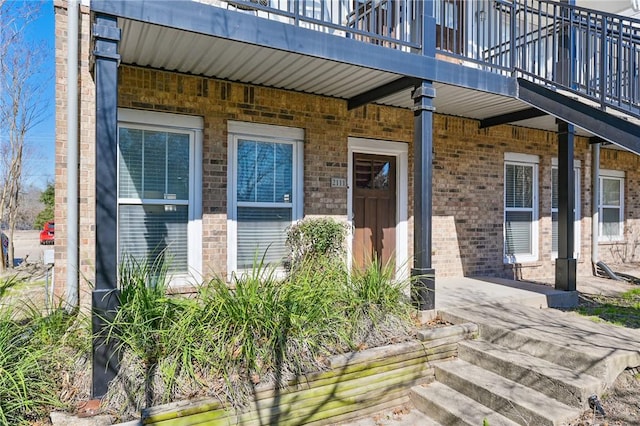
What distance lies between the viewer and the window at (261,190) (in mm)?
5359

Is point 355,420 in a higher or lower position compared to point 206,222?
lower

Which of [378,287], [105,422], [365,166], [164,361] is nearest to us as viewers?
[105,422]

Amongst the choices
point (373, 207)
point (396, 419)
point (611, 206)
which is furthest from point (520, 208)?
point (396, 419)

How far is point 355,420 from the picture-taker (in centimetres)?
345

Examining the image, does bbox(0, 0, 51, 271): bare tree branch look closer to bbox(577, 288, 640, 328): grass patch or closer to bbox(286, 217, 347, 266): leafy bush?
bbox(286, 217, 347, 266): leafy bush

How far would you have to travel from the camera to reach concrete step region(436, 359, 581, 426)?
2.97 metres

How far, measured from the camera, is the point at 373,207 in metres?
6.52

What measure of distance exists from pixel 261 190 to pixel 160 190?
1263mm

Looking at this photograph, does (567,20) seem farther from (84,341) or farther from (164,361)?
(84,341)

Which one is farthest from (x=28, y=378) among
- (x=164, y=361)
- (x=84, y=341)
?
(x=164, y=361)

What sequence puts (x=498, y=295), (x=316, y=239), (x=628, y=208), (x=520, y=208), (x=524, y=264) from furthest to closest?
(x=628, y=208), (x=520, y=208), (x=524, y=264), (x=498, y=295), (x=316, y=239)

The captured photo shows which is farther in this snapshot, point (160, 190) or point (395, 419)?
point (160, 190)

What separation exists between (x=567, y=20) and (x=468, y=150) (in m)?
2.26

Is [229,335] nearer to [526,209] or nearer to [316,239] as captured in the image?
[316,239]
